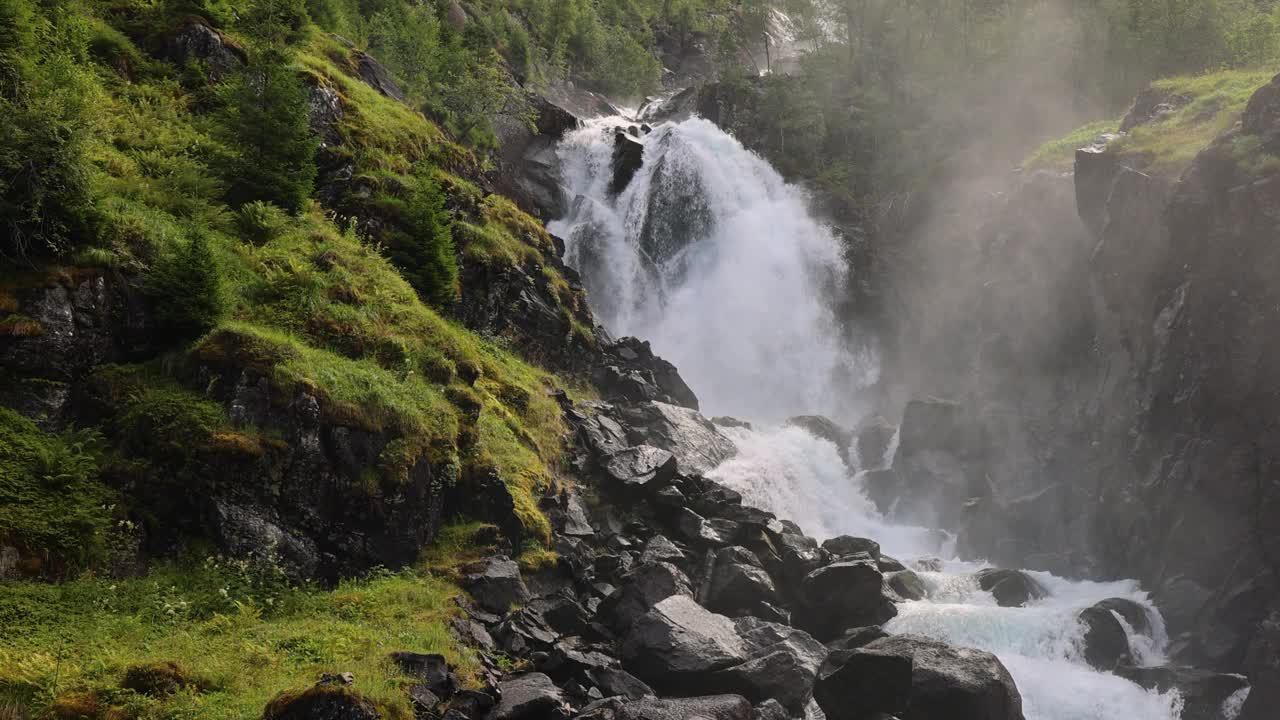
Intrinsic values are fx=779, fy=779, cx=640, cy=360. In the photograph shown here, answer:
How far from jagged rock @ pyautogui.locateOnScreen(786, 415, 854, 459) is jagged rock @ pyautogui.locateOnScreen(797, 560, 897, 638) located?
1904cm

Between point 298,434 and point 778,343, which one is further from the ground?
point 778,343

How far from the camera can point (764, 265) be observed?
53812 millimetres

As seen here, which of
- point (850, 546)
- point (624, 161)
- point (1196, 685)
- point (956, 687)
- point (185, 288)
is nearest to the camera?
point (185, 288)

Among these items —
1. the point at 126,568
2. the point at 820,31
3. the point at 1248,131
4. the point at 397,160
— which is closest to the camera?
the point at 126,568

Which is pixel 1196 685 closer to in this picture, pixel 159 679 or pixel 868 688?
pixel 868 688

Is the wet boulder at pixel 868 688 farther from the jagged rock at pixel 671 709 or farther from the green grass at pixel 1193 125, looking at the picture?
the green grass at pixel 1193 125

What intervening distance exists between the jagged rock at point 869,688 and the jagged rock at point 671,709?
2.72 meters

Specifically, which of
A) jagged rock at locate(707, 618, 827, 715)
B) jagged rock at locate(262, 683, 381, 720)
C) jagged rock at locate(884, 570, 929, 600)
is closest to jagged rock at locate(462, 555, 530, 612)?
jagged rock at locate(707, 618, 827, 715)

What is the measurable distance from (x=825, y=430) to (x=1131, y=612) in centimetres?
1872

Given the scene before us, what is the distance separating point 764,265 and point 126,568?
148 ft

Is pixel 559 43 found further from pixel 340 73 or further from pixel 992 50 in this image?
pixel 340 73

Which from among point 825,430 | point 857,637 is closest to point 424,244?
point 857,637

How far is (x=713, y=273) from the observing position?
52.6 m

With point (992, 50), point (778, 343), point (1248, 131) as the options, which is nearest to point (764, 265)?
point (778, 343)
